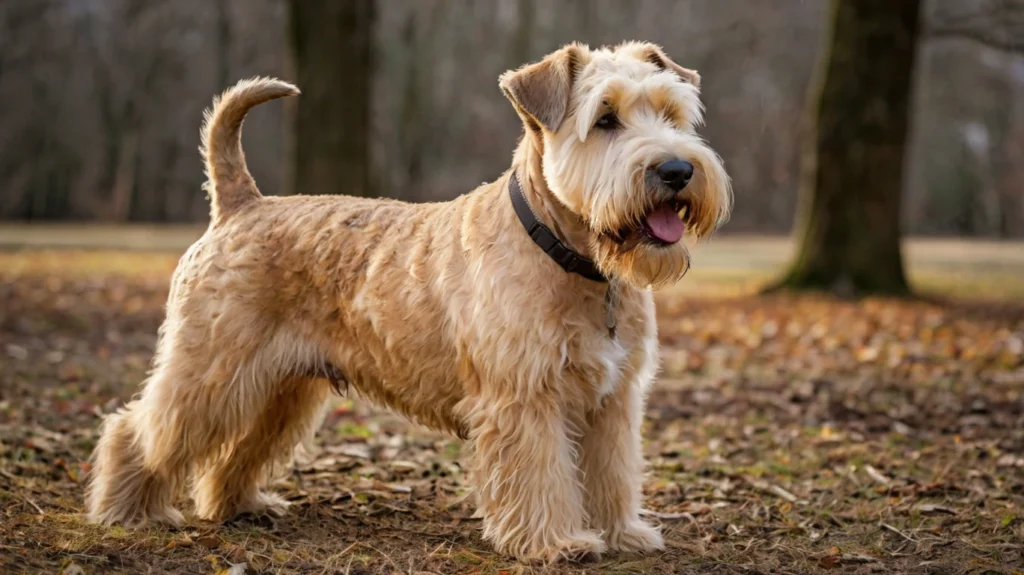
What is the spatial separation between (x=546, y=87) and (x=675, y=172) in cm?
69

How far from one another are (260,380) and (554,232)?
5.16 feet

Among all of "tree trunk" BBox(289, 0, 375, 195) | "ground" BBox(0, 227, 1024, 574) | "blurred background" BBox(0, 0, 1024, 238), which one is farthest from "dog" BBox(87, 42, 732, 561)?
"blurred background" BBox(0, 0, 1024, 238)

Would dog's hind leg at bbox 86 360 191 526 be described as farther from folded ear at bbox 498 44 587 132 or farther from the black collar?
folded ear at bbox 498 44 587 132

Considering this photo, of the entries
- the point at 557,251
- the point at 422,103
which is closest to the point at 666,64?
the point at 557,251

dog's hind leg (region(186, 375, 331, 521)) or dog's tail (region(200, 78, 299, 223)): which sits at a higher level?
dog's tail (region(200, 78, 299, 223))

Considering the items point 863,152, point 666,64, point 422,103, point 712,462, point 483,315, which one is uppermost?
point 422,103

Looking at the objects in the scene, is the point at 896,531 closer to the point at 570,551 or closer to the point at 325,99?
the point at 570,551

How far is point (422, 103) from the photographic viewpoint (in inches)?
1302

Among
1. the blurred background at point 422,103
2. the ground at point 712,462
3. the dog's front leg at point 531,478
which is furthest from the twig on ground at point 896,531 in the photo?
the blurred background at point 422,103

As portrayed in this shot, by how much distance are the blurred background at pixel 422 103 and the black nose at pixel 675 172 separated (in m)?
23.2

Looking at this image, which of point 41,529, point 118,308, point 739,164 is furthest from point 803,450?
point 739,164

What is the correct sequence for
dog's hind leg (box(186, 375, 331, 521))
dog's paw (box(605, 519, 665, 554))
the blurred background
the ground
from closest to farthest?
1. the ground
2. dog's paw (box(605, 519, 665, 554))
3. dog's hind leg (box(186, 375, 331, 521))
4. the blurred background

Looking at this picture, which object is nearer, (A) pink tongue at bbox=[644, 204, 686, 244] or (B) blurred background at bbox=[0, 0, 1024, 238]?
(A) pink tongue at bbox=[644, 204, 686, 244]

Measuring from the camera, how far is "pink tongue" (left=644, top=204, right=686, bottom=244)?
3.87 m
